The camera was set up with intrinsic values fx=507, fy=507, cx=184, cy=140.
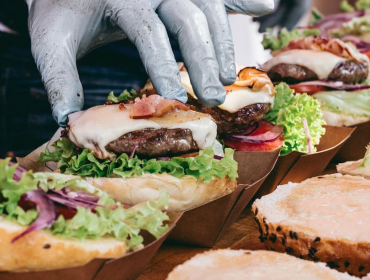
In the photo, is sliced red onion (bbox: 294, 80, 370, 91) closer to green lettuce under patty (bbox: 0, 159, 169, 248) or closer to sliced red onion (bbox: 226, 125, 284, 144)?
sliced red onion (bbox: 226, 125, 284, 144)

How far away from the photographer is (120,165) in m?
1.98

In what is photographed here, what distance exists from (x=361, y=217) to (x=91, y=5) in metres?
1.55

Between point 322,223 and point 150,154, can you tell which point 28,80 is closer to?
point 150,154

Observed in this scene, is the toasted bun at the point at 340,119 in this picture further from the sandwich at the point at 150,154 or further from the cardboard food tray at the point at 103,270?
the cardboard food tray at the point at 103,270

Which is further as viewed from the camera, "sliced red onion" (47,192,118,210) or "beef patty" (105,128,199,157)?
"beef patty" (105,128,199,157)

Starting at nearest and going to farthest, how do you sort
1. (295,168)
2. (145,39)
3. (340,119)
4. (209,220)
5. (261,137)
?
(209,220)
(145,39)
(295,168)
(261,137)
(340,119)

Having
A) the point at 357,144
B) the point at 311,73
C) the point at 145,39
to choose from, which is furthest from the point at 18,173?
the point at 311,73

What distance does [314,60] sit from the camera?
131 inches

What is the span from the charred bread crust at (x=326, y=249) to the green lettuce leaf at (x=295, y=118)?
1.21 metres

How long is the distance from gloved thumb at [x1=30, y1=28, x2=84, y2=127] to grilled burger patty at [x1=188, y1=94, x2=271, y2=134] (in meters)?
0.65

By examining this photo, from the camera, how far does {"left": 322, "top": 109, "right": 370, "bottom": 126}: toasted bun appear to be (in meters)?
3.16

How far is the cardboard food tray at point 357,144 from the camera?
3.07 meters

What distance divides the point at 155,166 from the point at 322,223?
673 mm

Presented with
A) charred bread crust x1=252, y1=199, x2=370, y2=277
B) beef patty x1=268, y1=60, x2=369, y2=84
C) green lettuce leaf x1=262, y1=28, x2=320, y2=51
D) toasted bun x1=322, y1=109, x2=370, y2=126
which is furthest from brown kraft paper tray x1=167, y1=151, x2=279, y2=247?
green lettuce leaf x1=262, y1=28, x2=320, y2=51
